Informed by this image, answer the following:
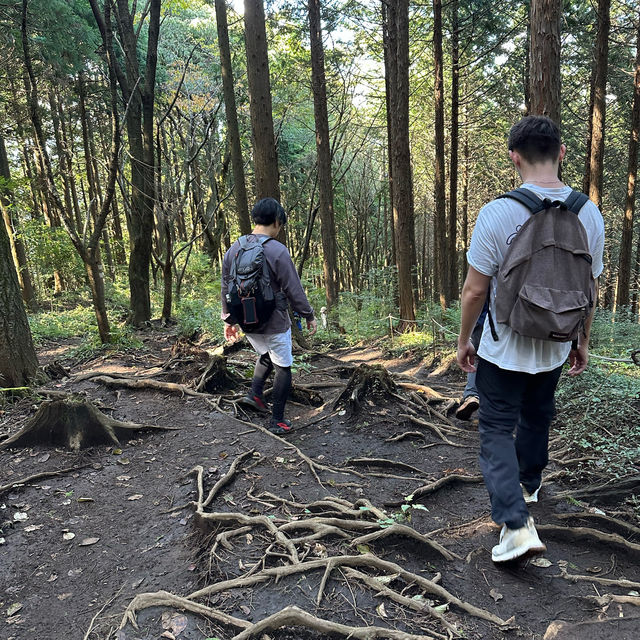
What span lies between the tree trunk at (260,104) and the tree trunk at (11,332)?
12.5 ft

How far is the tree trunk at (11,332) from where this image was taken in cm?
537

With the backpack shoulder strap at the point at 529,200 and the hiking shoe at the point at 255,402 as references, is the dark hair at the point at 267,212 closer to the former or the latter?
the hiking shoe at the point at 255,402

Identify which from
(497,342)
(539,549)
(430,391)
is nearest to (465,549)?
(539,549)

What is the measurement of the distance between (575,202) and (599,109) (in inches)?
499

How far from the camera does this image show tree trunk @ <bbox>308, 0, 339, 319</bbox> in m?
13.4

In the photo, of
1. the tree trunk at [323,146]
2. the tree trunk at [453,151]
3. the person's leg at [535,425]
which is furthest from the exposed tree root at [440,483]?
the tree trunk at [453,151]

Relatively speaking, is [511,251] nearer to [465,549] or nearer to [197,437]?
[465,549]

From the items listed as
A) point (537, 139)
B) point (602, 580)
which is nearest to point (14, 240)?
point (537, 139)

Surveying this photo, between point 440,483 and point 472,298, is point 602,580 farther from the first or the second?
point 472,298

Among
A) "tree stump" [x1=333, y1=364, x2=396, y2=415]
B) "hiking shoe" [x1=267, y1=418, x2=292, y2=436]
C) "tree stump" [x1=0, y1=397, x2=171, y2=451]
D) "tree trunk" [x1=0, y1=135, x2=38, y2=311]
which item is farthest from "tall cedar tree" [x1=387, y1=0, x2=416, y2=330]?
"tree trunk" [x1=0, y1=135, x2=38, y2=311]

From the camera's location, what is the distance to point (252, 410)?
5.28 m

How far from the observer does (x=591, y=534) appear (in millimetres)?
2637

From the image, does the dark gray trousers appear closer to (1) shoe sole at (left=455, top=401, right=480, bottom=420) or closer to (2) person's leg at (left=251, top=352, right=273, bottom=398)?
(1) shoe sole at (left=455, top=401, right=480, bottom=420)

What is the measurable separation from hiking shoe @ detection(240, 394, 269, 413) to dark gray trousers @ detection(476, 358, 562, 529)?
3028 mm
